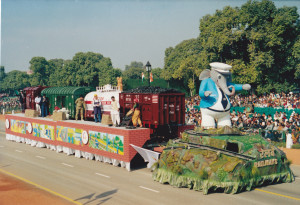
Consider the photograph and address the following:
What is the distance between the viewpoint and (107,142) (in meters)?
17.4

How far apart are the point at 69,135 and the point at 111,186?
7.64 meters

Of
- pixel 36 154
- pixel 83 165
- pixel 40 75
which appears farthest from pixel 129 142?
pixel 40 75

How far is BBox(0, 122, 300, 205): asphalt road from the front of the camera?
468 inches

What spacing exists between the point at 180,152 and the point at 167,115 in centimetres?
365

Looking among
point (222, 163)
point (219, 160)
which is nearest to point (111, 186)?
point (219, 160)

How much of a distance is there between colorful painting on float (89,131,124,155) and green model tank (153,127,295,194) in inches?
116

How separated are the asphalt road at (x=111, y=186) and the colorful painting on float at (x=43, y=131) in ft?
8.69

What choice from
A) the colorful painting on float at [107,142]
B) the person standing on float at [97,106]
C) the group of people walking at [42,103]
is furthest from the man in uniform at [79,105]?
the group of people walking at [42,103]

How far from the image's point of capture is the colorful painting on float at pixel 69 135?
19.8 m

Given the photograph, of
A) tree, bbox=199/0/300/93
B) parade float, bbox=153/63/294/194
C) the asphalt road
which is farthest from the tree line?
parade float, bbox=153/63/294/194

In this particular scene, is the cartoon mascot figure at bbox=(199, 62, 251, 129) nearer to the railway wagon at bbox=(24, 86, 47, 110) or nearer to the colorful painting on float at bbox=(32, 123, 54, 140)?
the colorful painting on float at bbox=(32, 123, 54, 140)

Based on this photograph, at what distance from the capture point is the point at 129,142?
1598 cm

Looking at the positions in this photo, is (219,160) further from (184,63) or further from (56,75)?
(56,75)

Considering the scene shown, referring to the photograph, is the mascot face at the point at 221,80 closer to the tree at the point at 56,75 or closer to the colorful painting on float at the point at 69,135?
the colorful painting on float at the point at 69,135
